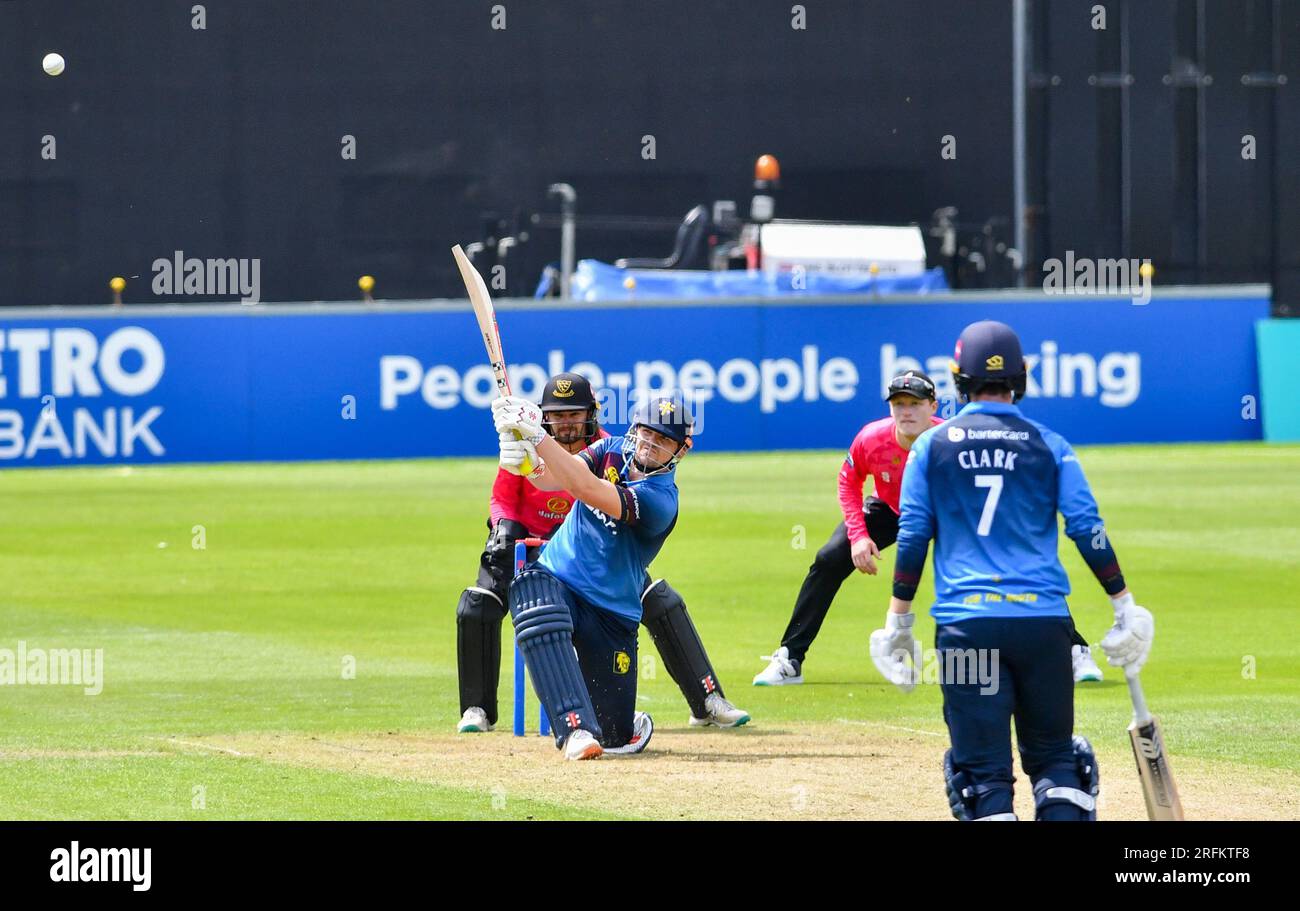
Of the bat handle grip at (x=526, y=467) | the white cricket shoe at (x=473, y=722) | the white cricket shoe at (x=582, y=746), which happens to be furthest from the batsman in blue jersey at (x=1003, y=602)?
the white cricket shoe at (x=473, y=722)

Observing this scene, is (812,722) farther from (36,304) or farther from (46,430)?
(36,304)

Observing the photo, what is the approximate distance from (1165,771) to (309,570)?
1154 cm

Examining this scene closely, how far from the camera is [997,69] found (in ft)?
120

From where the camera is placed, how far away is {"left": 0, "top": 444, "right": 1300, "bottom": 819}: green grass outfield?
9.78 meters

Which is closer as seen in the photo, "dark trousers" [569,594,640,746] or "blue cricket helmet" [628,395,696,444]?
"blue cricket helmet" [628,395,696,444]

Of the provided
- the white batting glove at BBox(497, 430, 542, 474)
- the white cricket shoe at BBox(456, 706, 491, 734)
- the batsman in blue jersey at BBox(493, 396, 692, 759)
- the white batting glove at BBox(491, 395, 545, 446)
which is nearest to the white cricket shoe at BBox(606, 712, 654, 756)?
the batsman in blue jersey at BBox(493, 396, 692, 759)

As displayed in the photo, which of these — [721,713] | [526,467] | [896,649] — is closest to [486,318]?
[526,467]

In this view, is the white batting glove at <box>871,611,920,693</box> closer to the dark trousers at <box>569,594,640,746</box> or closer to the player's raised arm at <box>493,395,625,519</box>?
the player's raised arm at <box>493,395,625,519</box>

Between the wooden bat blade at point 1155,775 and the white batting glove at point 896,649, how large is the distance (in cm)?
92

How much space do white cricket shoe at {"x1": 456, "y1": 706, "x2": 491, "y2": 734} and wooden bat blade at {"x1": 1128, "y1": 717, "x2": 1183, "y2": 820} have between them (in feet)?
13.9

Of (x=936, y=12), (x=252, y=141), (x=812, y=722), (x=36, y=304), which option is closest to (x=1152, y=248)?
(x=936, y=12)

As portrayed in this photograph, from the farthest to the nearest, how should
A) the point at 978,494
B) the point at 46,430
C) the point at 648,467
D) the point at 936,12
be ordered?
the point at 936,12
the point at 46,430
the point at 648,467
the point at 978,494
